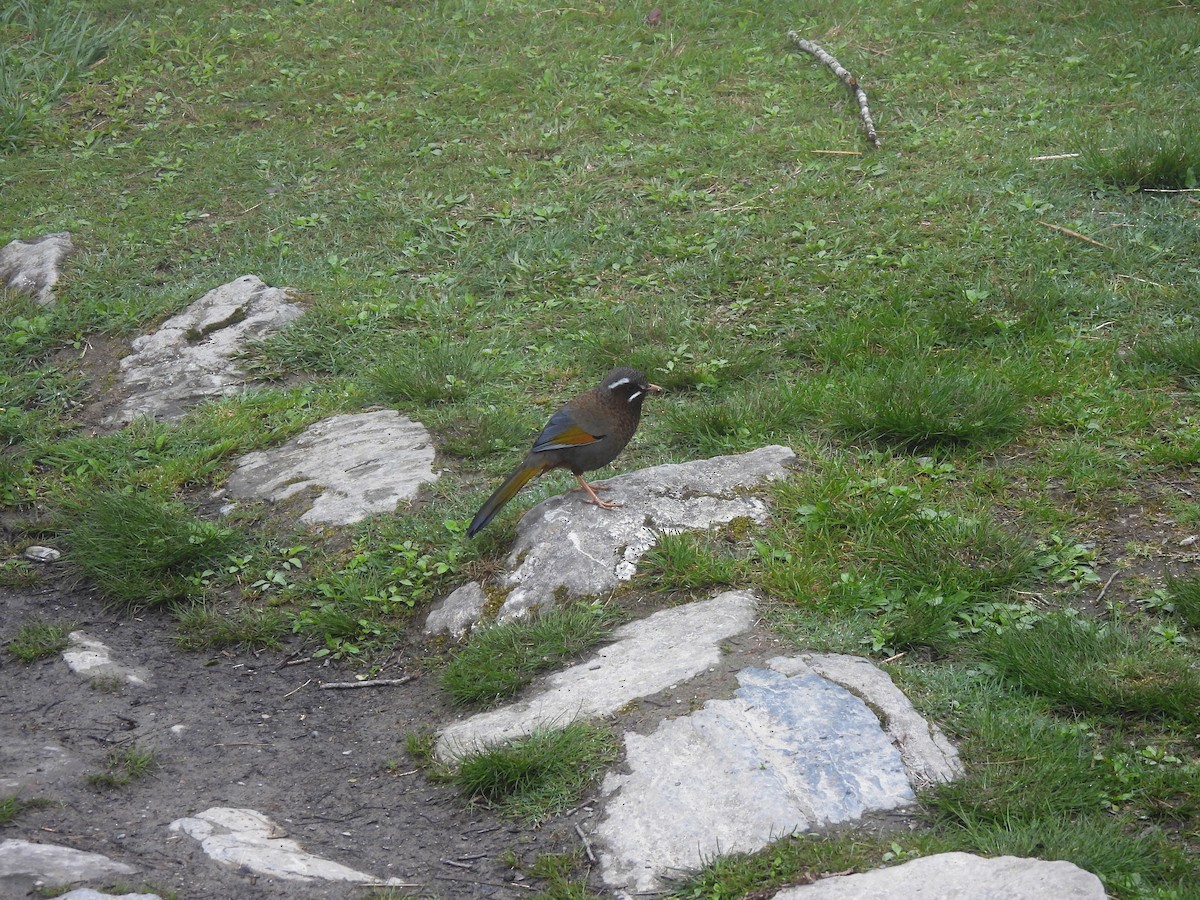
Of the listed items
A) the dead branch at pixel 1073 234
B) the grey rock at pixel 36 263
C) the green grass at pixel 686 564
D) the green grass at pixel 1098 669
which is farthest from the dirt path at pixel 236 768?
the dead branch at pixel 1073 234

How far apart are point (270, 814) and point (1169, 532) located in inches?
144

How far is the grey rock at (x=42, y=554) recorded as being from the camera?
17.7 feet

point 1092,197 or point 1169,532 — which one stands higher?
point 1092,197

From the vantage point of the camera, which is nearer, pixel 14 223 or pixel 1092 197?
pixel 1092 197

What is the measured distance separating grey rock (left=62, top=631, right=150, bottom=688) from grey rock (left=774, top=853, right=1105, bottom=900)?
2.79 metres

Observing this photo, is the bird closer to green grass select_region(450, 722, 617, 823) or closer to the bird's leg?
the bird's leg

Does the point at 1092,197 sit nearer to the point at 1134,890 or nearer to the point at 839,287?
the point at 839,287

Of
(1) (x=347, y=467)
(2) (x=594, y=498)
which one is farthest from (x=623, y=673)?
(1) (x=347, y=467)

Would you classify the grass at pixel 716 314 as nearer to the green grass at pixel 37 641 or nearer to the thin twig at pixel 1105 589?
the thin twig at pixel 1105 589

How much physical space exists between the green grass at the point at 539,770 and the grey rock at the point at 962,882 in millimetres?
785

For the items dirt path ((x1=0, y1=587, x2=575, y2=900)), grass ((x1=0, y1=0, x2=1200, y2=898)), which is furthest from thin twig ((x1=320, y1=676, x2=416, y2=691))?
grass ((x1=0, y1=0, x2=1200, y2=898))

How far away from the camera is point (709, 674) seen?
393cm

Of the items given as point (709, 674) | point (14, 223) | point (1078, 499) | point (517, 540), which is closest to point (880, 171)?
point (1078, 499)

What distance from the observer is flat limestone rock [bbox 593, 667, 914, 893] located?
3.32 m
